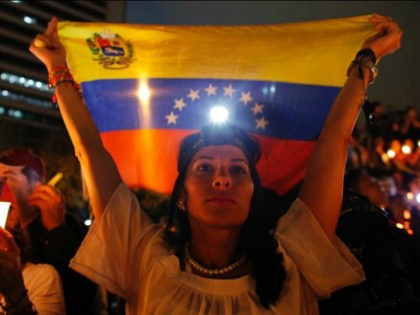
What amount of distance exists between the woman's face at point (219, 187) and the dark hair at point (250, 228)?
0.08m

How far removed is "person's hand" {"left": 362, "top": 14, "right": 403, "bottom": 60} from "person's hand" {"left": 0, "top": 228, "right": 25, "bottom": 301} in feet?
7.13

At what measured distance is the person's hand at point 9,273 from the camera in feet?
7.49

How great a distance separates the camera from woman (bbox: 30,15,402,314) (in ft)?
7.47

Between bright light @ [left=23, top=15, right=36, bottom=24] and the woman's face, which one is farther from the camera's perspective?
bright light @ [left=23, top=15, right=36, bottom=24]

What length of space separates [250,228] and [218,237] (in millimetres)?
187

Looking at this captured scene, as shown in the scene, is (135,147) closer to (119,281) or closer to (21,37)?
(119,281)

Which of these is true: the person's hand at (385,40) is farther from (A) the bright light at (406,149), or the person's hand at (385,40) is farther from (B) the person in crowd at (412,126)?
(B) the person in crowd at (412,126)

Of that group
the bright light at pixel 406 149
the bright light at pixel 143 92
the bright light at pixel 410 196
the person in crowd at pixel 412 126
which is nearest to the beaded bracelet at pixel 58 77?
the bright light at pixel 143 92

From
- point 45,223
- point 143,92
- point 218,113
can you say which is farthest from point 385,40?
point 45,223

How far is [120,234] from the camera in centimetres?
240

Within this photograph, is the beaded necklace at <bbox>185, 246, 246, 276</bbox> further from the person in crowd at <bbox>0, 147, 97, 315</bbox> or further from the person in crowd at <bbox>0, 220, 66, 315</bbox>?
the person in crowd at <bbox>0, 147, 97, 315</bbox>

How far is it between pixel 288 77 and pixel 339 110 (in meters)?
1.21

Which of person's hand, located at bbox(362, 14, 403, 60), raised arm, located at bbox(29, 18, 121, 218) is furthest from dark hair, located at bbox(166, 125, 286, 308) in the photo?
person's hand, located at bbox(362, 14, 403, 60)

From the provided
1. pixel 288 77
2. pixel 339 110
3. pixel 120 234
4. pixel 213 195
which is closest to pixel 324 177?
pixel 339 110
